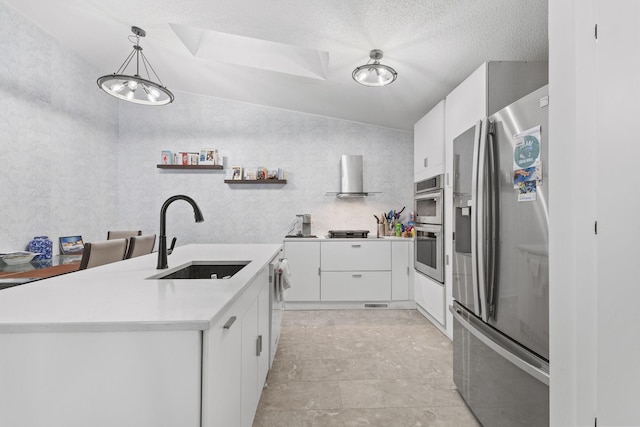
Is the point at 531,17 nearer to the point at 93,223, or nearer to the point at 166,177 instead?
the point at 166,177

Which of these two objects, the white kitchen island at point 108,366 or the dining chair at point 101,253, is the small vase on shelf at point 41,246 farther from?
the white kitchen island at point 108,366

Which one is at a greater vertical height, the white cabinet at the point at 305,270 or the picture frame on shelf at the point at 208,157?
the picture frame on shelf at the point at 208,157

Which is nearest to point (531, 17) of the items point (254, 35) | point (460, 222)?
point (460, 222)

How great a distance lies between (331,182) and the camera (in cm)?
436

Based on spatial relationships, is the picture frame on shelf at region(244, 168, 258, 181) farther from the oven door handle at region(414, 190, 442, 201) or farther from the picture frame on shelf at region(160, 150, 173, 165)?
the oven door handle at region(414, 190, 442, 201)

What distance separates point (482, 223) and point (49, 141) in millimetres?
4162

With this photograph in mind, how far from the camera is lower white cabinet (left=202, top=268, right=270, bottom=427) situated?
84 cm

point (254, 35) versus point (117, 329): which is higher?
point (254, 35)

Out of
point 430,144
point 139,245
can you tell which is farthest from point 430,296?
point 139,245

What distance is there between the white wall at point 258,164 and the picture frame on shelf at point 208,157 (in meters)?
0.16

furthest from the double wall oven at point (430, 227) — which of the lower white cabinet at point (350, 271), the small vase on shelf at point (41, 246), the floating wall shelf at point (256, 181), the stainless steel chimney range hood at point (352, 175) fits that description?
the small vase on shelf at point (41, 246)

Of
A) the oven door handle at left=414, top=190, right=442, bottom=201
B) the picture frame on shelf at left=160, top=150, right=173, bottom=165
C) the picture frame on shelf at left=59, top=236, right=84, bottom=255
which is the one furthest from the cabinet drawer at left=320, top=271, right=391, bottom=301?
the picture frame on shelf at left=59, top=236, right=84, bottom=255

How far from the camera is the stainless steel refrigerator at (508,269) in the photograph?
45.9 inches

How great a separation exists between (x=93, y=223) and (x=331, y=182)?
125 inches
